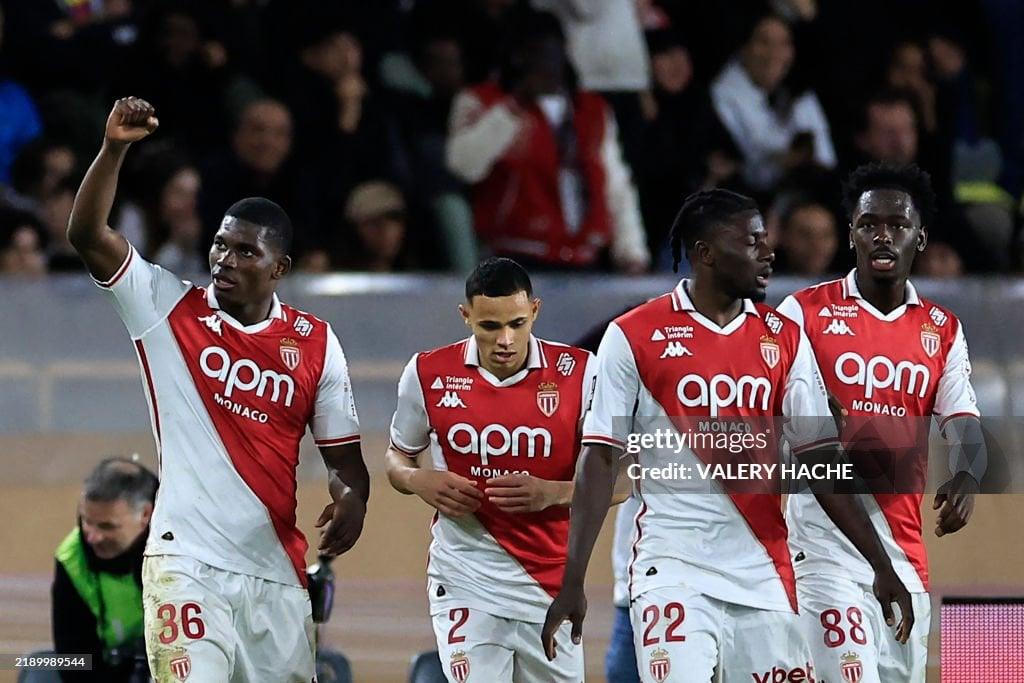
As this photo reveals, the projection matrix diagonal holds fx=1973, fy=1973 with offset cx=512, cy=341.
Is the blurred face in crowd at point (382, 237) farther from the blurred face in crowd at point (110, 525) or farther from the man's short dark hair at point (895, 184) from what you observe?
the man's short dark hair at point (895, 184)

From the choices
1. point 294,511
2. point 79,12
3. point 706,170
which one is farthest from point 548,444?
point 79,12

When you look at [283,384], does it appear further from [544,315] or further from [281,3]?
[281,3]

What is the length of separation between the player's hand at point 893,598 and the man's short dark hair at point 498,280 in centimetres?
160

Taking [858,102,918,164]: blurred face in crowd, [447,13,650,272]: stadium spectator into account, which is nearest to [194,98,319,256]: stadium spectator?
[447,13,650,272]: stadium spectator

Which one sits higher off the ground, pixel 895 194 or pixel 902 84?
pixel 902 84

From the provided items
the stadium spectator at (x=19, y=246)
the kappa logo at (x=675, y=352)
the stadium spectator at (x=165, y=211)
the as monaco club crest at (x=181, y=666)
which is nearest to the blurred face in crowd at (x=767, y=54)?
the stadium spectator at (x=165, y=211)

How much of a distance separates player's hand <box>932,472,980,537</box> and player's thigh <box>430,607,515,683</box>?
158 centimetres

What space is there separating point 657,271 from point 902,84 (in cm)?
267

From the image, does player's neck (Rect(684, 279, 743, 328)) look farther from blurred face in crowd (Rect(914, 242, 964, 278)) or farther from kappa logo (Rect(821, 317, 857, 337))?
blurred face in crowd (Rect(914, 242, 964, 278))

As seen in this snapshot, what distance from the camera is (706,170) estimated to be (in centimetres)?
1318

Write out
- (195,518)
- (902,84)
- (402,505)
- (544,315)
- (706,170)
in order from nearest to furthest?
(195,518), (402,505), (544,315), (706,170), (902,84)

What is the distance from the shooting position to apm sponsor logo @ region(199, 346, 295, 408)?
276 inches

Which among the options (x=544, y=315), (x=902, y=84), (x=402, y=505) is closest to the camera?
(x=402, y=505)

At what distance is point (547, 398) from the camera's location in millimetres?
7152
